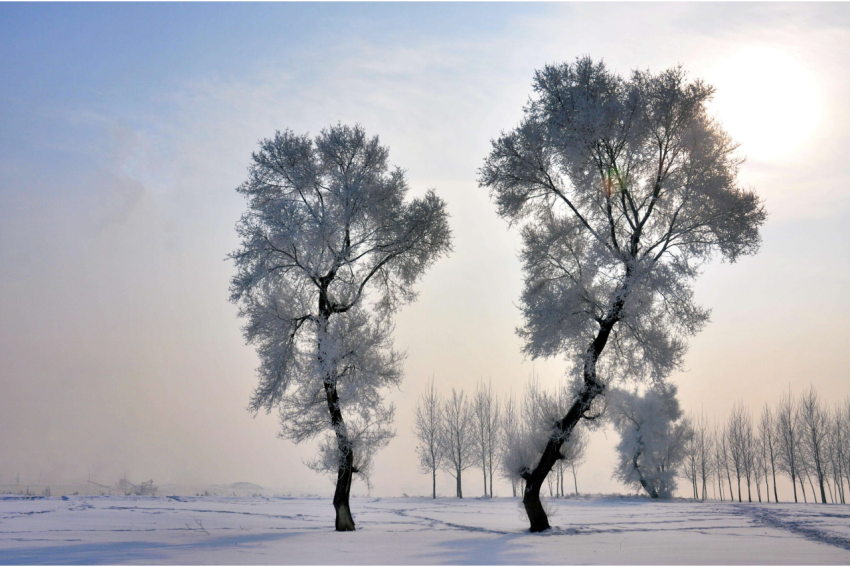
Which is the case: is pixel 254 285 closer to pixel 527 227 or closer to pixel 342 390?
pixel 342 390

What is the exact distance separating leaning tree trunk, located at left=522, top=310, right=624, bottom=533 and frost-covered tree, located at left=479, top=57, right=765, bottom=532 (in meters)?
0.03

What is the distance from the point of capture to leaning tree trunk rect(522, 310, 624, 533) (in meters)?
15.5

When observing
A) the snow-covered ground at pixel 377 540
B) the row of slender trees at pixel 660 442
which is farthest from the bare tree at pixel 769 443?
the snow-covered ground at pixel 377 540

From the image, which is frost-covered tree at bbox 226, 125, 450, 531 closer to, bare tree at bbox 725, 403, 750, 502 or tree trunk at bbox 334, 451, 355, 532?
tree trunk at bbox 334, 451, 355, 532

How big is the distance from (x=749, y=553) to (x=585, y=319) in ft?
22.6

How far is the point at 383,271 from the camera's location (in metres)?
18.8

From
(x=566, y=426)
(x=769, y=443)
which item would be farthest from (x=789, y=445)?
(x=566, y=426)

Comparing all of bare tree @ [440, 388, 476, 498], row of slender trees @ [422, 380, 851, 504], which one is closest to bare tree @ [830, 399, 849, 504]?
row of slender trees @ [422, 380, 851, 504]

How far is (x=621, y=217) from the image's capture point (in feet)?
52.0

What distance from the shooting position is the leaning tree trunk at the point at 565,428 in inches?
610

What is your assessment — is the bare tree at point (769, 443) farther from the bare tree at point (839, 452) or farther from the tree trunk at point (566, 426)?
the tree trunk at point (566, 426)

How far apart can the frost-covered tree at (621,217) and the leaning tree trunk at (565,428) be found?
27 millimetres

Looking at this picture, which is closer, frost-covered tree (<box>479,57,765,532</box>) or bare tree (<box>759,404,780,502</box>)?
frost-covered tree (<box>479,57,765,532</box>)

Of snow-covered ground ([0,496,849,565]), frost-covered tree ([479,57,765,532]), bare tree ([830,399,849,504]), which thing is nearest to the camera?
snow-covered ground ([0,496,849,565])
